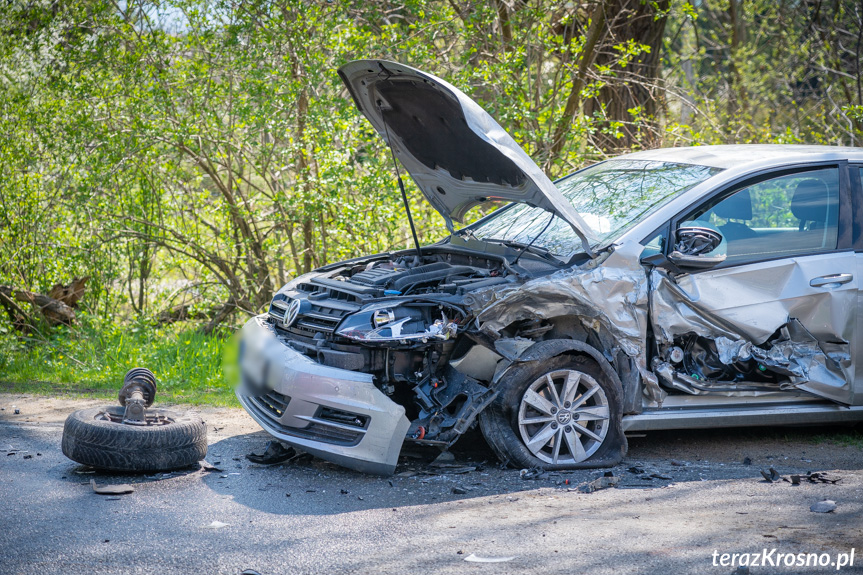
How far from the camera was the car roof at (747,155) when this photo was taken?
528 centimetres

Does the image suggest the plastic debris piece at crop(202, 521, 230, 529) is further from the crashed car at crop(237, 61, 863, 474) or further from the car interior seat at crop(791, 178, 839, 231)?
the car interior seat at crop(791, 178, 839, 231)

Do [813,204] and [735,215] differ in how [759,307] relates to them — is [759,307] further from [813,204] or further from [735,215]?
[813,204]

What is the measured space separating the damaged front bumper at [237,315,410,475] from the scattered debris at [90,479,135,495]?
811 mm

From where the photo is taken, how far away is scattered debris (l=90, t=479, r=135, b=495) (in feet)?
13.9

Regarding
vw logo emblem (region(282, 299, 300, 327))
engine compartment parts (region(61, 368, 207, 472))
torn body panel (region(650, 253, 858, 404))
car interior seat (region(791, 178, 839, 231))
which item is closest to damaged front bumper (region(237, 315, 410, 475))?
vw logo emblem (region(282, 299, 300, 327))

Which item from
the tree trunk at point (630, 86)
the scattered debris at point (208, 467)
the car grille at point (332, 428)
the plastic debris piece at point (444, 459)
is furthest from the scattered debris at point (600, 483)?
the tree trunk at point (630, 86)

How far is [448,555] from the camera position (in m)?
3.44

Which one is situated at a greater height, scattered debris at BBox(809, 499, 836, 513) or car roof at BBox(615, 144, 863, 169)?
car roof at BBox(615, 144, 863, 169)

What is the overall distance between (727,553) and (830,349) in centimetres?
223

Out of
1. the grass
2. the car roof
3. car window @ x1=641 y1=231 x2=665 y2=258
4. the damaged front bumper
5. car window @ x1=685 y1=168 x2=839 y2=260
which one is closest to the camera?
the damaged front bumper

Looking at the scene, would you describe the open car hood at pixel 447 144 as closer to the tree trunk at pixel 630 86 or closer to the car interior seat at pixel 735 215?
the car interior seat at pixel 735 215

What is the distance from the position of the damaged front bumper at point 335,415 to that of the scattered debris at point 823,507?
2.12 metres

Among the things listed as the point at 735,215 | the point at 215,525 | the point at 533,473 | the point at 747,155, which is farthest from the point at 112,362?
the point at 747,155

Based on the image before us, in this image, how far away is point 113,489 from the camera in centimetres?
426
